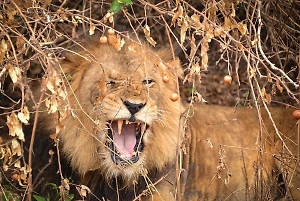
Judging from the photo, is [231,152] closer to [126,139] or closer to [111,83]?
[126,139]

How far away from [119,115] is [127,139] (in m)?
0.31

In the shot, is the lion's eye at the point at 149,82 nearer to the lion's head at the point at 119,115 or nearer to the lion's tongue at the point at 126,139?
the lion's head at the point at 119,115

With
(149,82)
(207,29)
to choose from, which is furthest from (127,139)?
(207,29)

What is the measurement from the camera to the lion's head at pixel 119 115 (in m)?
3.79

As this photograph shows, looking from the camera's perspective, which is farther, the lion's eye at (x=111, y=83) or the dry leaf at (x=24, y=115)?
the lion's eye at (x=111, y=83)

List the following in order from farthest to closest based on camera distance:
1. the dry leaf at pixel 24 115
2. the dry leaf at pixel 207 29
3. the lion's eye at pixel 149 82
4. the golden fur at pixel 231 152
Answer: the golden fur at pixel 231 152, the lion's eye at pixel 149 82, the dry leaf at pixel 207 29, the dry leaf at pixel 24 115

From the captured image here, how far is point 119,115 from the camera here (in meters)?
3.75

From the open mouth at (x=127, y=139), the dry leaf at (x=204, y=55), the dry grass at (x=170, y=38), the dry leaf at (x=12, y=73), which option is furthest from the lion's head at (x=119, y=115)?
the dry leaf at (x=12, y=73)

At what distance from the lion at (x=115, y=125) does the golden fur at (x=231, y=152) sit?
1.64ft

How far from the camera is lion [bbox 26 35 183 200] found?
A: 3822mm

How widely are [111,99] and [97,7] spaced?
2.71 meters

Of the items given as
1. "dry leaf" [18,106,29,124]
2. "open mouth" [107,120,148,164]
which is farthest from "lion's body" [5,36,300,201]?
"dry leaf" [18,106,29,124]

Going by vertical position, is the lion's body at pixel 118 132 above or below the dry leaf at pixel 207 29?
below

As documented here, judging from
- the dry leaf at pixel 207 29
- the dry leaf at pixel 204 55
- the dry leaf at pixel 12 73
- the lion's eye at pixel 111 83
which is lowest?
the lion's eye at pixel 111 83
